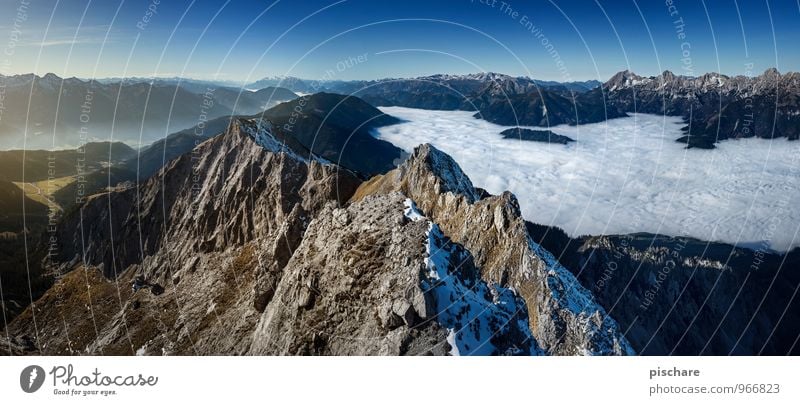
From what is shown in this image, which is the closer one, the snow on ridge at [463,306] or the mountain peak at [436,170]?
the snow on ridge at [463,306]

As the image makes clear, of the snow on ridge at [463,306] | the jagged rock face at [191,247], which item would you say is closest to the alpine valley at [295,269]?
the snow on ridge at [463,306]

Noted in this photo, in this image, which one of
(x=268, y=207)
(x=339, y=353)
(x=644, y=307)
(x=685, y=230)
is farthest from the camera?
(x=685, y=230)

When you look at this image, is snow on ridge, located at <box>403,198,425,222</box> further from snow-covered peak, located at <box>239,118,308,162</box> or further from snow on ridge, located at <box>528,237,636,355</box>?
snow-covered peak, located at <box>239,118,308,162</box>

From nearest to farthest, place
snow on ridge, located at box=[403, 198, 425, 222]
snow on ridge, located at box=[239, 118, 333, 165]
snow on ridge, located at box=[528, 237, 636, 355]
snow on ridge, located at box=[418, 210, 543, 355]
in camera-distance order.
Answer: snow on ridge, located at box=[418, 210, 543, 355] → snow on ridge, located at box=[403, 198, 425, 222] → snow on ridge, located at box=[528, 237, 636, 355] → snow on ridge, located at box=[239, 118, 333, 165]

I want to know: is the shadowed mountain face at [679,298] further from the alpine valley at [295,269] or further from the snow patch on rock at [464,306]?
the snow patch on rock at [464,306]

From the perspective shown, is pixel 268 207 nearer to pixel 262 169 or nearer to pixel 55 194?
pixel 262 169

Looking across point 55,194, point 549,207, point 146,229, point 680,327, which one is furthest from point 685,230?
point 55,194

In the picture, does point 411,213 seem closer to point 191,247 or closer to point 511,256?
point 511,256

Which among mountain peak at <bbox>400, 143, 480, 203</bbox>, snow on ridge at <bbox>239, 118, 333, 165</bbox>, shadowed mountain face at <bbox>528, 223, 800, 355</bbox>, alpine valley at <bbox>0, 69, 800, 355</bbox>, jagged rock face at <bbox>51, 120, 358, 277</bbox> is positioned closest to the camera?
alpine valley at <bbox>0, 69, 800, 355</bbox>

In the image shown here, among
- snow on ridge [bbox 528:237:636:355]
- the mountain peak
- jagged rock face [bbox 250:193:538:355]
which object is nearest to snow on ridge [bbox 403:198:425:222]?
jagged rock face [bbox 250:193:538:355]
